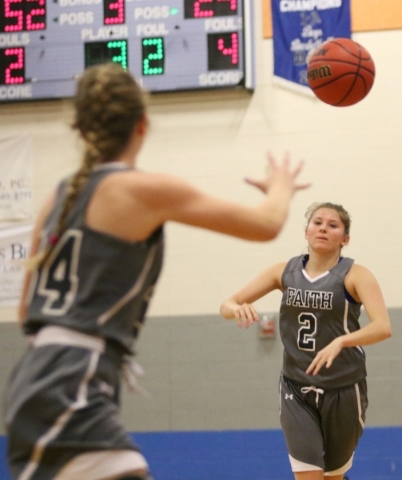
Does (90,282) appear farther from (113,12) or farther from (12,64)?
(12,64)

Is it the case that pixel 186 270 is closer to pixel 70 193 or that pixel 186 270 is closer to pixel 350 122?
pixel 350 122

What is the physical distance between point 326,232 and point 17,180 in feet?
13.1

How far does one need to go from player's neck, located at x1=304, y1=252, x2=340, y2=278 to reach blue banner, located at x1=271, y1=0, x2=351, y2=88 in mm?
3054

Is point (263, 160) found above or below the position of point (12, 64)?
below

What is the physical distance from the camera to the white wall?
6.59 meters

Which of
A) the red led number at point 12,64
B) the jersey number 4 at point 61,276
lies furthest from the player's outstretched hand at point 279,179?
the red led number at point 12,64

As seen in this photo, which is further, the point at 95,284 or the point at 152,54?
the point at 152,54

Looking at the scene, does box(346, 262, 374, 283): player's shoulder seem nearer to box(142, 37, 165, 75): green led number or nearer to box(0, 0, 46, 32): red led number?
box(142, 37, 165, 75): green led number

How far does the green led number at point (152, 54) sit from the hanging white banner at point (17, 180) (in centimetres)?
140

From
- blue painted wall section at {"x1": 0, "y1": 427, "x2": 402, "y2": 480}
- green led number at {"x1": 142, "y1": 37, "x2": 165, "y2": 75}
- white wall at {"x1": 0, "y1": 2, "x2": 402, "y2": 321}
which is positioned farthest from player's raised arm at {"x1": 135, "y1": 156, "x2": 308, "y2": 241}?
green led number at {"x1": 142, "y1": 37, "x2": 165, "y2": 75}

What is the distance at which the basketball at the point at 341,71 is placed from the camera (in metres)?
4.93

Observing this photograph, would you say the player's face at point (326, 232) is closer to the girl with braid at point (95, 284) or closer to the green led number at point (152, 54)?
→ the girl with braid at point (95, 284)

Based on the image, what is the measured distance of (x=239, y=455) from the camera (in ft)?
20.4

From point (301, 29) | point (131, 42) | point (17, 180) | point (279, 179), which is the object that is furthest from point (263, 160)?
point (279, 179)
